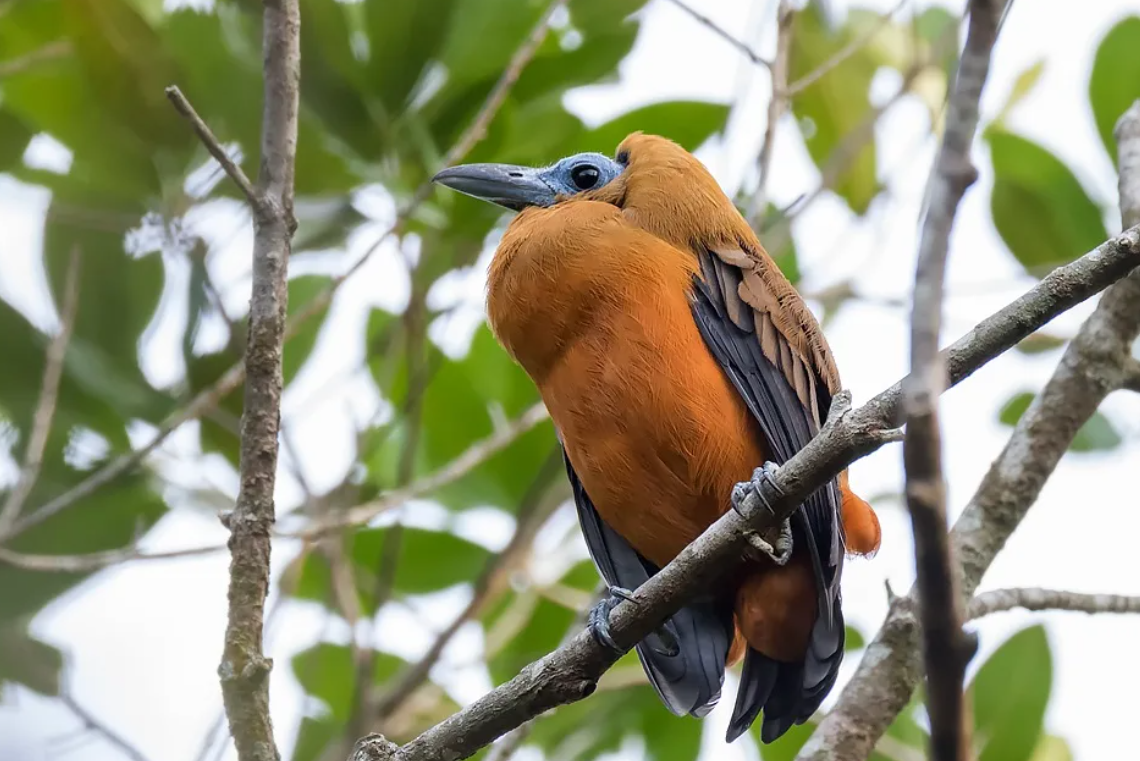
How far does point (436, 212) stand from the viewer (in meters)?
4.32

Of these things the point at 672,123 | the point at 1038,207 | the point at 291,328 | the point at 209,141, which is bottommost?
the point at 209,141

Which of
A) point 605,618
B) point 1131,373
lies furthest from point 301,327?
point 1131,373

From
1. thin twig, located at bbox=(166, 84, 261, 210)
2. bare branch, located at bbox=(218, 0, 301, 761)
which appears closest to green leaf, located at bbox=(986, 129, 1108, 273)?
bare branch, located at bbox=(218, 0, 301, 761)

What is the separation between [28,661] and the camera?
3549mm

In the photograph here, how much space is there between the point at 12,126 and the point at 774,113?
2.40 m

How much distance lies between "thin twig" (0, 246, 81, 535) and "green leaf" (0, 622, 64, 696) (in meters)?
0.34

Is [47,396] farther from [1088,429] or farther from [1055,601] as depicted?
A: [1088,429]

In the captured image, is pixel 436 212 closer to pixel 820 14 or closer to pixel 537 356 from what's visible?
pixel 537 356

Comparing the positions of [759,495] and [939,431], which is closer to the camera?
[939,431]

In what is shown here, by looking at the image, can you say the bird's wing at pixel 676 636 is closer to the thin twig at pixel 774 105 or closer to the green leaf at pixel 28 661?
the thin twig at pixel 774 105

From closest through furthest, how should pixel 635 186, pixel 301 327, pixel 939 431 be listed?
pixel 939 431 → pixel 635 186 → pixel 301 327

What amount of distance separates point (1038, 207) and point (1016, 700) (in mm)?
1716

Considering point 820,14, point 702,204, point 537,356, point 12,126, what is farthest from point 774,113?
point 12,126

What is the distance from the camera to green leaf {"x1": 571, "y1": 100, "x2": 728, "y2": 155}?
175 inches
